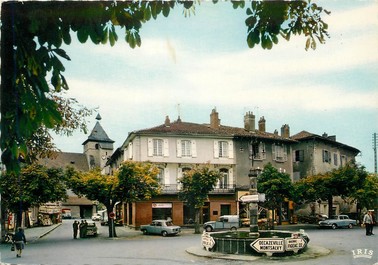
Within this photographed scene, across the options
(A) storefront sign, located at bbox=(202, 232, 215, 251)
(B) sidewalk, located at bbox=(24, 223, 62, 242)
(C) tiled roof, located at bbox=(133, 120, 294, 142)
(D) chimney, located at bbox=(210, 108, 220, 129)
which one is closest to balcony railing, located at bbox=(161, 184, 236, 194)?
(C) tiled roof, located at bbox=(133, 120, 294, 142)

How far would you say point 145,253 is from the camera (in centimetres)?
2028

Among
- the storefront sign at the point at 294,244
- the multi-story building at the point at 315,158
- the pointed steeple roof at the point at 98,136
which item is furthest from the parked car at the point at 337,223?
the pointed steeple roof at the point at 98,136

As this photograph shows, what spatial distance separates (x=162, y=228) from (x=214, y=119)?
50.7 feet

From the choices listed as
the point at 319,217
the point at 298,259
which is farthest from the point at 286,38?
the point at 319,217

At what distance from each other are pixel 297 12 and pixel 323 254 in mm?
13572

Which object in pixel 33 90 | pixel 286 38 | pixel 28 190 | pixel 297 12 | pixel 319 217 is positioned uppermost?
pixel 297 12

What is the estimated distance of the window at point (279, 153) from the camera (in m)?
45.9

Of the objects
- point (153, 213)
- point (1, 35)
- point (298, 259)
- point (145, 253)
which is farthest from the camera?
point (153, 213)

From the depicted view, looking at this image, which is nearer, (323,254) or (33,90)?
(33,90)

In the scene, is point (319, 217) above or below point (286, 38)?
below

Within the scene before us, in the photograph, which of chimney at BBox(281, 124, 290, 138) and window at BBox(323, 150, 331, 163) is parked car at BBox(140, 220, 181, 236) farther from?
window at BBox(323, 150, 331, 163)

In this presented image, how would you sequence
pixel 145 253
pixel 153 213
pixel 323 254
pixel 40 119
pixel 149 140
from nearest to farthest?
1. pixel 40 119
2. pixel 323 254
3. pixel 145 253
4. pixel 153 213
5. pixel 149 140

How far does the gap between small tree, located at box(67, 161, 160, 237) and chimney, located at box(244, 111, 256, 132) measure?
1585 cm

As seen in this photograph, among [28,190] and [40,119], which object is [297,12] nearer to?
[40,119]
